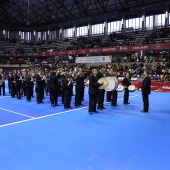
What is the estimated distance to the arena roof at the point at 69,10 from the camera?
29.4 meters

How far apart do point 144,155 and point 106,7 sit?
30903 millimetres

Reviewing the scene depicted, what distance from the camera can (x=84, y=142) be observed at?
5.25 m

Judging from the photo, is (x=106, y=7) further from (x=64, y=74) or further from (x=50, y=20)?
(x=64, y=74)

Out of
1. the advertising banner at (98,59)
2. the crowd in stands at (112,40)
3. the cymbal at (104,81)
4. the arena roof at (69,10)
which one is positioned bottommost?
the cymbal at (104,81)

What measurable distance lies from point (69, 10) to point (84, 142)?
32.7 meters

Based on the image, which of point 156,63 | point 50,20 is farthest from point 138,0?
point 50,20

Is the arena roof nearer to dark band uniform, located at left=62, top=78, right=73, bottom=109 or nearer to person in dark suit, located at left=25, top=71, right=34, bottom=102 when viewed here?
person in dark suit, located at left=25, top=71, right=34, bottom=102

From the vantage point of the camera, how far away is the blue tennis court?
412cm

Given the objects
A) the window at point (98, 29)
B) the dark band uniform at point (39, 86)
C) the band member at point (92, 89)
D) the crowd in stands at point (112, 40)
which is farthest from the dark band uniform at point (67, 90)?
the window at point (98, 29)

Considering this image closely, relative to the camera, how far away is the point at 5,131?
19.7 ft

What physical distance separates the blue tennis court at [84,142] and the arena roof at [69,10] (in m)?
21.6

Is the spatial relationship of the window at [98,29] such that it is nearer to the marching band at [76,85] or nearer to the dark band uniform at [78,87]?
the marching band at [76,85]

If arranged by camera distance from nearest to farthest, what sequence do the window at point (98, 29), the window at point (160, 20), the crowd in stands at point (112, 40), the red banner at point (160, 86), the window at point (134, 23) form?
1. the red banner at point (160, 86)
2. the crowd in stands at point (112, 40)
3. the window at point (160, 20)
4. the window at point (134, 23)
5. the window at point (98, 29)

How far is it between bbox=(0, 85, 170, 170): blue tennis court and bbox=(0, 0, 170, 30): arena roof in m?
21.6
